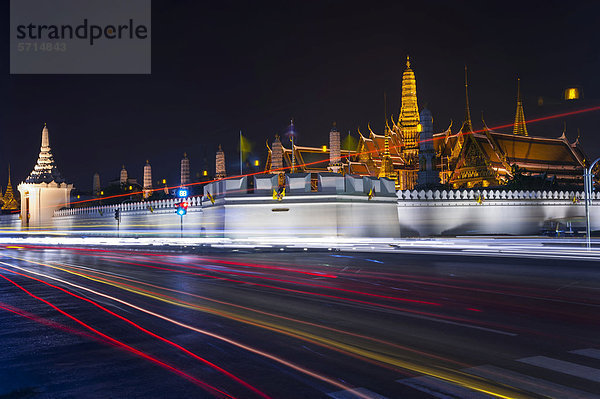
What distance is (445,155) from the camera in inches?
3418

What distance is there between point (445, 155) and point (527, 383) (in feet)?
278

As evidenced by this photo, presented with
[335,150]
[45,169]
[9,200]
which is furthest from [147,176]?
[335,150]

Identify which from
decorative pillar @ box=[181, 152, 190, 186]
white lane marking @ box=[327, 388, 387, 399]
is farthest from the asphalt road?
decorative pillar @ box=[181, 152, 190, 186]

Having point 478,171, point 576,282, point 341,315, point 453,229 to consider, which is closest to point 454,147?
point 478,171

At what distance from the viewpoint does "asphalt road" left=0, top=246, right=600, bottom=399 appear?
523 centimetres

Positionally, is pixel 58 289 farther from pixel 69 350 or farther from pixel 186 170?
pixel 186 170

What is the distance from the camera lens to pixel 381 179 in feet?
129

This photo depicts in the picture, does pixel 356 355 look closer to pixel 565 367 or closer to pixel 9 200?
pixel 565 367

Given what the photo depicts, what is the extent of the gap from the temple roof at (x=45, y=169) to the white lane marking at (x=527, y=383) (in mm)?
79682

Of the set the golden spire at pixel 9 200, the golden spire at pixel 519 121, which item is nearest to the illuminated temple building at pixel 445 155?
the golden spire at pixel 519 121

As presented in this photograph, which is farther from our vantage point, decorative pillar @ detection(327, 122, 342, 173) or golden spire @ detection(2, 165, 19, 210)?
golden spire @ detection(2, 165, 19, 210)

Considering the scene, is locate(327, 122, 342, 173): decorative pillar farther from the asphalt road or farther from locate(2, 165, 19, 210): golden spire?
locate(2, 165, 19, 210): golden spire

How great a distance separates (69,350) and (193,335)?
1602mm

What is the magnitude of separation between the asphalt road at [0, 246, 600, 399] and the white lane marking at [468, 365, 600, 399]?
0.02m
